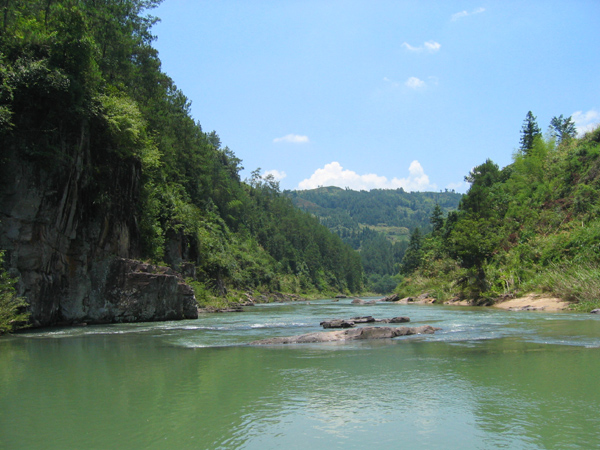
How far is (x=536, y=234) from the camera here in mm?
42375

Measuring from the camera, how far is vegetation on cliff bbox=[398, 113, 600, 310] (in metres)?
32.6

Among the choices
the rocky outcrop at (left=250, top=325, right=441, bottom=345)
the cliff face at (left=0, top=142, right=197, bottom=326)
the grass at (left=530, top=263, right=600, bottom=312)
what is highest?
the cliff face at (left=0, top=142, right=197, bottom=326)

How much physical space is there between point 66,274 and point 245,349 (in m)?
12.2

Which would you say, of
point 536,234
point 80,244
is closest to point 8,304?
point 80,244

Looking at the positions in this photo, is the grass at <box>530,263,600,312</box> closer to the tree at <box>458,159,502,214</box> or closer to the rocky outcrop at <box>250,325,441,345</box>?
the rocky outcrop at <box>250,325,441,345</box>

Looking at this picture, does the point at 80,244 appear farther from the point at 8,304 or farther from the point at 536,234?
the point at 536,234

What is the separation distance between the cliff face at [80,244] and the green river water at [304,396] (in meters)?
6.58

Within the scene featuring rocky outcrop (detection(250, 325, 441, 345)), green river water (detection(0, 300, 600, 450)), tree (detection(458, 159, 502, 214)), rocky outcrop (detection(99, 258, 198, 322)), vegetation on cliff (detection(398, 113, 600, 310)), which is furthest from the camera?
tree (detection(458, 159, 502, 214))

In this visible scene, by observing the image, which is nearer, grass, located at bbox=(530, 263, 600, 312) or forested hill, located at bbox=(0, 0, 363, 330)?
forested hill, located at bbox=(0, 0, 363, 330)

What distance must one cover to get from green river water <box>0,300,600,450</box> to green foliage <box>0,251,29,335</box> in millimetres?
3955

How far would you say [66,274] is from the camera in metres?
21.7

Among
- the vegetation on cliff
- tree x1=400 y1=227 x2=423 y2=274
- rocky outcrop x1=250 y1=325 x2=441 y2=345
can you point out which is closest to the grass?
the vegetation on cliff

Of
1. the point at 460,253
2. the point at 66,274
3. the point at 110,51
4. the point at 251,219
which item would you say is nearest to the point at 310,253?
the point at 251,219

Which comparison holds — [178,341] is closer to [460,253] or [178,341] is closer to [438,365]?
[438,365]
